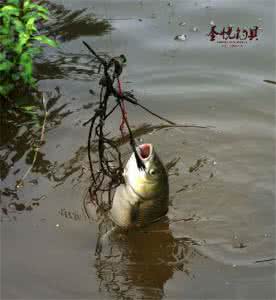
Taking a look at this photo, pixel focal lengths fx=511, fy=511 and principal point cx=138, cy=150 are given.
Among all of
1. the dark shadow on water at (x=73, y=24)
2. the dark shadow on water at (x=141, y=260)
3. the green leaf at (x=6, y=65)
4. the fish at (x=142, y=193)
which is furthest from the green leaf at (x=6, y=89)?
the fish at (x=142, y=193)

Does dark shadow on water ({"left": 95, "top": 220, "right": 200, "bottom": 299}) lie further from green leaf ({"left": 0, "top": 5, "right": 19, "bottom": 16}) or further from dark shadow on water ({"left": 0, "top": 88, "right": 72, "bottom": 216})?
green leaf ({"left": 0, "top": 5, "right": 19, "bottom": 16})

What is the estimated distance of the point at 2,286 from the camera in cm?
412

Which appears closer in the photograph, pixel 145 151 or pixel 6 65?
pixel 145 151

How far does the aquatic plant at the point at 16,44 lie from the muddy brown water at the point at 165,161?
496 mm

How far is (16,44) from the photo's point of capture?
5.58 metres

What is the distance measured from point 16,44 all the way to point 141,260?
9.13 feet

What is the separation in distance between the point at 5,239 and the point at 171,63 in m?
3.31

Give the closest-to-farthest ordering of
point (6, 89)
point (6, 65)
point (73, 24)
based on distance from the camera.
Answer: point (6, 65) → point (6, 89) → point (73, 24)

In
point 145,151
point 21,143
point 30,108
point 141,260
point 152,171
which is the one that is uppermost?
point 145,151

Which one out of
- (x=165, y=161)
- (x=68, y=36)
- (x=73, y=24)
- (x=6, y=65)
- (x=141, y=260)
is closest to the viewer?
(x=141, y=260)

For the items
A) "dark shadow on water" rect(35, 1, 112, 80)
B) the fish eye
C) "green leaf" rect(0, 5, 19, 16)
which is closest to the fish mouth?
the fish eye

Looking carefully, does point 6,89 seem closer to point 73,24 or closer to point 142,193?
point 73,24

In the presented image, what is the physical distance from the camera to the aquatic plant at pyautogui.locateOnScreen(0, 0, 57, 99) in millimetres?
5477

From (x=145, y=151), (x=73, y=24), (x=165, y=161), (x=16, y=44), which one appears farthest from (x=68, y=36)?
(x=145, y=151)
